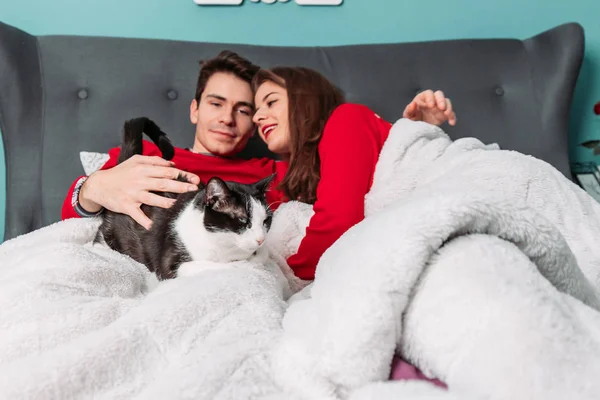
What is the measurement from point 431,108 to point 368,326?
99 centimetres

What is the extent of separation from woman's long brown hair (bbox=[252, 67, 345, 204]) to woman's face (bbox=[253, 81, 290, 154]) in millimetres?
30

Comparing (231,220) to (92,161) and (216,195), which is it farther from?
(92,161)

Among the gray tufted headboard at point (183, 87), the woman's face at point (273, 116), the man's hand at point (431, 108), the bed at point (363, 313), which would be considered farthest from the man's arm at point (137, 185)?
the man's hand at point (431, 108)

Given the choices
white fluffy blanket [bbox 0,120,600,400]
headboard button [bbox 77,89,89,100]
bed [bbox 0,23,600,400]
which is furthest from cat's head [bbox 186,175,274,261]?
headboard button [bbox 77,89,89,100]

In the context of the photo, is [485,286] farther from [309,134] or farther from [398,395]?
[309,134]

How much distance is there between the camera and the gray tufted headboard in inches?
59.3

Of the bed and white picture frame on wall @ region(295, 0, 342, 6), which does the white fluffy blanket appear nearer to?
the bed

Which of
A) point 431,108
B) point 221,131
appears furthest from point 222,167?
point 431,108

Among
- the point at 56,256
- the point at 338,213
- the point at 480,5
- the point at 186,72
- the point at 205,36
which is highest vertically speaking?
the point at 480,5

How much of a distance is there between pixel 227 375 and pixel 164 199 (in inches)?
26.3

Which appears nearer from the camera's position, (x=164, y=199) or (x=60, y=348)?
(x=60, y=348)

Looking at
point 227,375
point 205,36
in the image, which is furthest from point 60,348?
point 205,36

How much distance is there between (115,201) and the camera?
1111 millimetres

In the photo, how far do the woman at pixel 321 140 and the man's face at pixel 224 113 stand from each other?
0.23 feet
